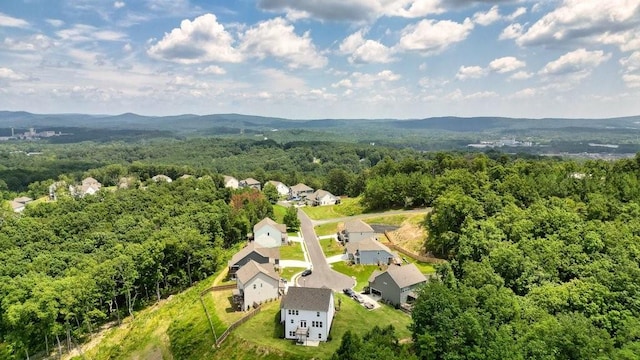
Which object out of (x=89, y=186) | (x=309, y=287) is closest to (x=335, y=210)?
(x=309, y=287)

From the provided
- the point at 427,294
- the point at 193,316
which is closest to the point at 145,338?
the point at 193,316

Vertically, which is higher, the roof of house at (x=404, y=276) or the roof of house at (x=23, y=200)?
the roof of house at (x=404, y=276)

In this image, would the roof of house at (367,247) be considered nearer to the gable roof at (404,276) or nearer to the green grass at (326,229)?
the gable roof at (404,276)

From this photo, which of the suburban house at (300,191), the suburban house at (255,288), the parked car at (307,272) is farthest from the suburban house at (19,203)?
the suburban house at (255,288)

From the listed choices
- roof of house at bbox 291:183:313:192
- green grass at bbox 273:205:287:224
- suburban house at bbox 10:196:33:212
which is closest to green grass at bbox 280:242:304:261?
green grass at bbox 273:205:287:224

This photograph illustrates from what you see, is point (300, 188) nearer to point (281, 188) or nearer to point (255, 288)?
point (281, 188)

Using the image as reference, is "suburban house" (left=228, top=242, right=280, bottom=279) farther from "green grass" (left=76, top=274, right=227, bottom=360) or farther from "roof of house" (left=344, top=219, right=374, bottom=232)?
"roof of house" (left=344, top=219, right=374, bottom=232)
